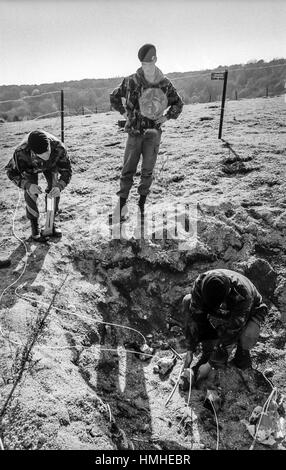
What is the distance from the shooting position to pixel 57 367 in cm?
295

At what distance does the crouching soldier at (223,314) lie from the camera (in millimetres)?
2760

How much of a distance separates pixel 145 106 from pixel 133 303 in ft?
7.52

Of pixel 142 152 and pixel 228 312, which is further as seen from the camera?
pixel 142 152

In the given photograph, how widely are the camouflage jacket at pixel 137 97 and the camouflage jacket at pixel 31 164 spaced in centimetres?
85

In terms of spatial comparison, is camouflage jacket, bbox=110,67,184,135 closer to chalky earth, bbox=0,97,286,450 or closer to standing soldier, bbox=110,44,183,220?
standing soldier, bbox=110,44,183,220

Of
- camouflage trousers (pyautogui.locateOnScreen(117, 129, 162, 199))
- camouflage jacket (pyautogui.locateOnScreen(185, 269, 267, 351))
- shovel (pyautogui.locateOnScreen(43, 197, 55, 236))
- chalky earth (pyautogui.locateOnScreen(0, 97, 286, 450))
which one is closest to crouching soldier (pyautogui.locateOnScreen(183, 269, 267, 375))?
camouflage jacket (pyautogui.locateOnScreen(185, 269, 267, 351))

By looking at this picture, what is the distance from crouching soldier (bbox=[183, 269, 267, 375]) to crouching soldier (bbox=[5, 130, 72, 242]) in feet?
7.07

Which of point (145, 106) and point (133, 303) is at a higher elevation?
point (145, 106)

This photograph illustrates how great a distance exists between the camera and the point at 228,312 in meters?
2.98

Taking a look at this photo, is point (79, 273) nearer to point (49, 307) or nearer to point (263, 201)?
point (49, 307)

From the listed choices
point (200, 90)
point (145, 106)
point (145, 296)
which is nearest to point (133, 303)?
point (145, 296)

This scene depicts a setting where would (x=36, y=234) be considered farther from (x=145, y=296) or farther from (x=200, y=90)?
(x=200, y=90)

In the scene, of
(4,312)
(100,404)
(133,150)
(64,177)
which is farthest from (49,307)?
(133,150)

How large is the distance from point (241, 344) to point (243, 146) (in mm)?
4206
